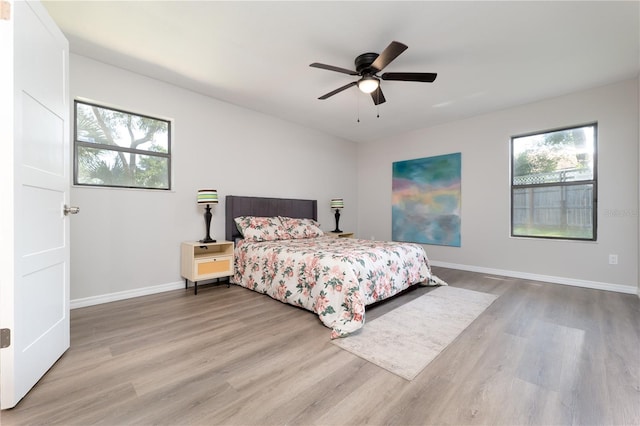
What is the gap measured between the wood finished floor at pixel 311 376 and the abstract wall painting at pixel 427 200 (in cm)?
233

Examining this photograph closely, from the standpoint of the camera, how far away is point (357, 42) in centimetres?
246

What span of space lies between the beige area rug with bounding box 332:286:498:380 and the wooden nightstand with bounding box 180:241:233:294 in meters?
1.93

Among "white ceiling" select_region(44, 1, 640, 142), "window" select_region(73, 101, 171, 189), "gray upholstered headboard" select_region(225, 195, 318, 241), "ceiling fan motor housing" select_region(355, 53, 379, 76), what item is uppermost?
"white ceiling" select_region(44, 1, 640, 142)

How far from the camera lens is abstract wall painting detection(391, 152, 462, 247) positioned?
4645 millimetres

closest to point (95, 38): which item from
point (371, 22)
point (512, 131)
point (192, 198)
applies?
point (192, 198)

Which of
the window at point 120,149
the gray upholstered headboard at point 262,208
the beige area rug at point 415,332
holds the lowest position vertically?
the beige area rug at point 415,332

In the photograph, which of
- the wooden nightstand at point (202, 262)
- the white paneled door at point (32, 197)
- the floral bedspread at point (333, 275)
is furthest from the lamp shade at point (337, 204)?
the white paneled door at point (32, 197)

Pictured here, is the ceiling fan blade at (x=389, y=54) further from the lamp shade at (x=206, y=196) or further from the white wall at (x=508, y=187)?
the white wall at (x=508, y=187)

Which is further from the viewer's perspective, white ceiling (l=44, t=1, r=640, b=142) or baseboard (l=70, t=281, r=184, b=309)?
baseboard (l=70, t=281, r=184, b=309)

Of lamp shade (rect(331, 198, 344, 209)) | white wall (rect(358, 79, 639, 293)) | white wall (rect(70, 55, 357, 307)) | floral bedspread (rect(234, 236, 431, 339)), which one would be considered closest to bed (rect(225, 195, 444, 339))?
floral bedspread (rect(234, 236, 431, 339))

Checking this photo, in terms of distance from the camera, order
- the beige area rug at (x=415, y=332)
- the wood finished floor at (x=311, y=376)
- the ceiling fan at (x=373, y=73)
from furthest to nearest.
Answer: the ceiling fan at (x=373, y=73), the beige area rug at (x=415, y=332), the wood finished floor at (x=311, y=376)

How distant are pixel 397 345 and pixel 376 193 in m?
4.15

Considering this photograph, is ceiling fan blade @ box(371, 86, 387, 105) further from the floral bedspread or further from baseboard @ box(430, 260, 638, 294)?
baseboard @ box(430, 260, 638, 294)

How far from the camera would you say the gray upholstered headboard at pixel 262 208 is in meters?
3.84
